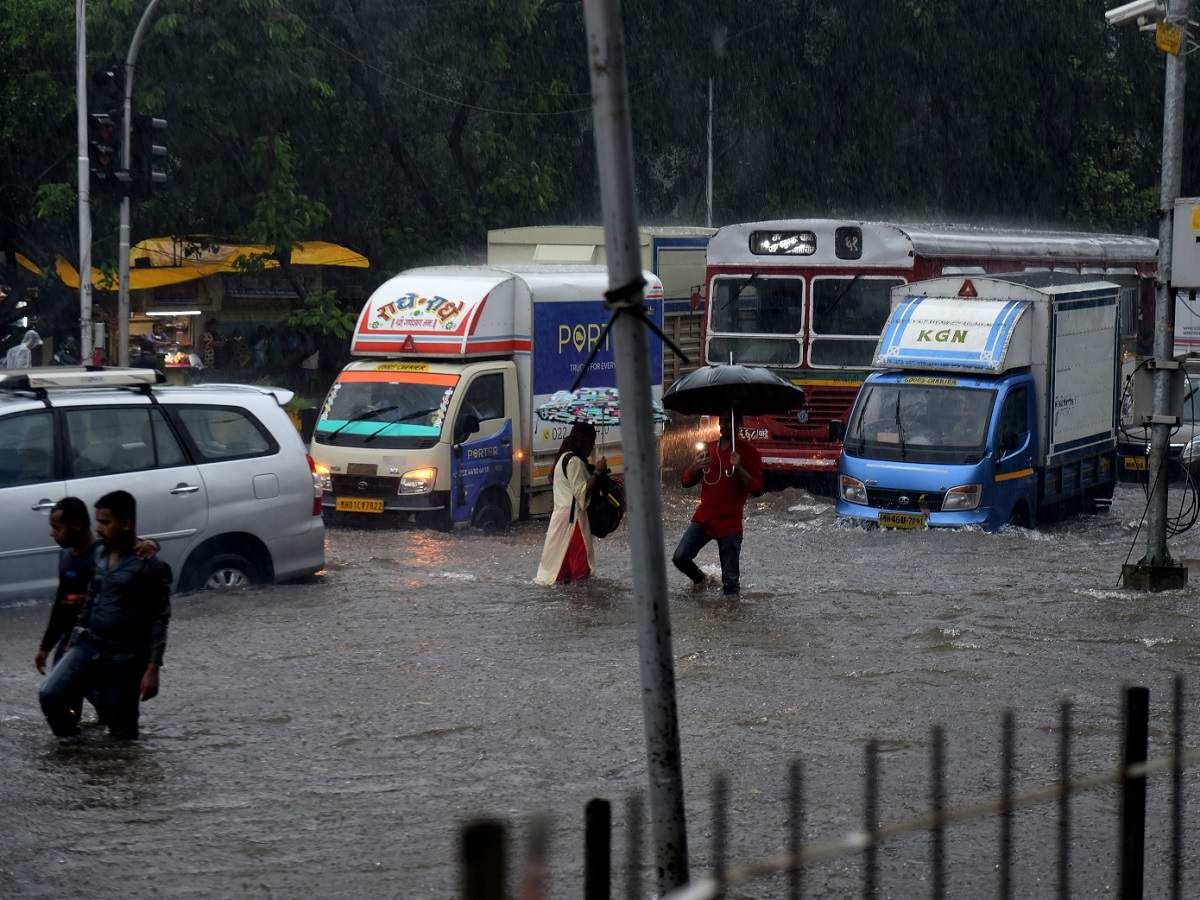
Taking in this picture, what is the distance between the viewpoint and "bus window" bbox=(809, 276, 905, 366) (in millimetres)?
21250

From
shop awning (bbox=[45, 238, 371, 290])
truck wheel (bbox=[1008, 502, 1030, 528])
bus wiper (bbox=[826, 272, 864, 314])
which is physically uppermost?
shop awning (bbox=[45, 238, 371, 290])

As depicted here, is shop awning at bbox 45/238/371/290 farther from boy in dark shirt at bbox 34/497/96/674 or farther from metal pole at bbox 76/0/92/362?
boy in dark shirt at bbox 34/497/96/674

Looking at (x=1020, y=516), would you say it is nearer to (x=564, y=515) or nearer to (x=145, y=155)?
(x=564, y=515)

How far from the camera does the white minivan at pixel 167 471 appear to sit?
37.4 feet

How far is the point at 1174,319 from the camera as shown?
13844 millimetres

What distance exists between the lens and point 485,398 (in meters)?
18.2

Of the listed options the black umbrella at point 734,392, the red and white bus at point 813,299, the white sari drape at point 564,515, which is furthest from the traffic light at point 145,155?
the white sari drape at point 564,515

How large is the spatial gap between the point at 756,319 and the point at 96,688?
14.5m

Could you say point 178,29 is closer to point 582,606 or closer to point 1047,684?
point 582,606

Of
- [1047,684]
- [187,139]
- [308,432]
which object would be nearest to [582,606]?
[1047,684]

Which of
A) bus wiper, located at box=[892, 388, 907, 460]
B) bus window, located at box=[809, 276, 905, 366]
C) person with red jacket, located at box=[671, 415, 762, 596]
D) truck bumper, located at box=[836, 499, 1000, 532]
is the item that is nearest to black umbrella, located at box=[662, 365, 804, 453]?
person with red jacket, located at box=[671, 415, 762, 596]

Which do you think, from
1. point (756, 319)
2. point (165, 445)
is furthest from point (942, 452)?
point (165, 445)

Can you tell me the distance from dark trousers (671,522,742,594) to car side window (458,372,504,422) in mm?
4720

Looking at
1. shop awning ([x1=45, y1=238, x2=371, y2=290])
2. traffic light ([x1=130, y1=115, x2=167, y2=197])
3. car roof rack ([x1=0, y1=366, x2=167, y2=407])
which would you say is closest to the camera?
car roof rack ([x1=0, y1=366, x2=167, y2=407])
